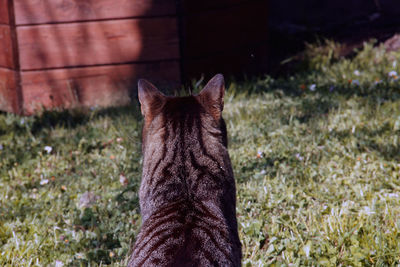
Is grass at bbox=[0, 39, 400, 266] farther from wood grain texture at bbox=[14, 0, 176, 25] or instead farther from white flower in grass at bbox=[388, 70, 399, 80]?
wood grain texture at bbox=[14, 0, 176, 25]

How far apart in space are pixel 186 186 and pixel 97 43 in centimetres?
377

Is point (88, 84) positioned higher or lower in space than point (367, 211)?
higher

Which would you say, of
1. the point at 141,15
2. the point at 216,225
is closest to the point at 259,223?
the point at 216,225

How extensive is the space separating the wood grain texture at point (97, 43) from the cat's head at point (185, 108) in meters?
3.26

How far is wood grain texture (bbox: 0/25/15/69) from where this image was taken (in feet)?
18.0

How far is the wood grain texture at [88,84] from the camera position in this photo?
18.4 feet

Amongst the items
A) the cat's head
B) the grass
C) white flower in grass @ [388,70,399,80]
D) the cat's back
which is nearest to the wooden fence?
the grass

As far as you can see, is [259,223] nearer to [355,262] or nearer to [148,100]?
[355,262]

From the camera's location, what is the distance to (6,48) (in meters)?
5.57

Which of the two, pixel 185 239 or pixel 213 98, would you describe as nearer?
pixel 185 239

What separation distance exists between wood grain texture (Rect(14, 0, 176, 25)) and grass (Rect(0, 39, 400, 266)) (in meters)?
1.09

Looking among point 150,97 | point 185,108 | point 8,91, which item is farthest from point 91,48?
point 185,108

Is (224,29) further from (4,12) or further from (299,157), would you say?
(299,157)

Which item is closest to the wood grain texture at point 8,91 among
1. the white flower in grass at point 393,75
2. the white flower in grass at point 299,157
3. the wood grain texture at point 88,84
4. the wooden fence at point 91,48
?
the wooden fence at point 91,48
